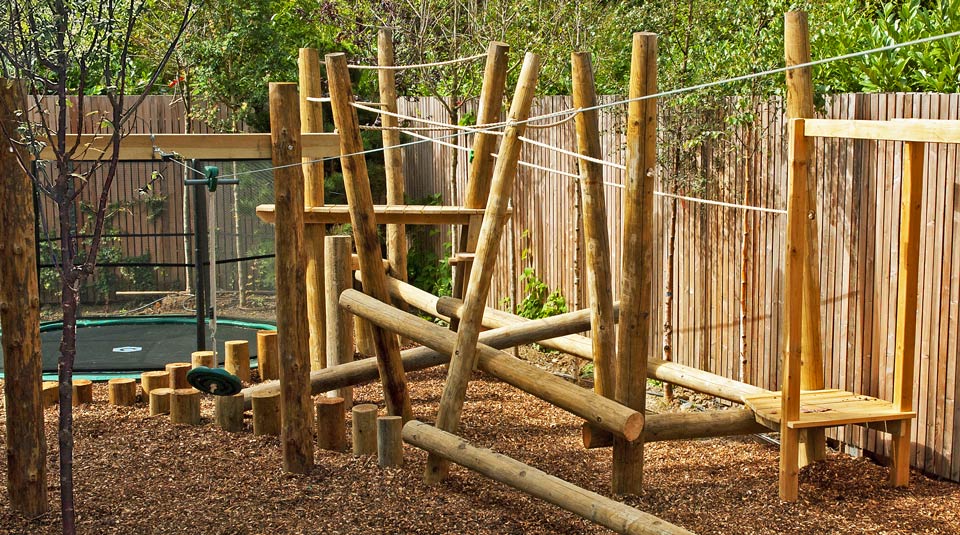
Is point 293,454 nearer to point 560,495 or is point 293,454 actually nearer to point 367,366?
point 367,366

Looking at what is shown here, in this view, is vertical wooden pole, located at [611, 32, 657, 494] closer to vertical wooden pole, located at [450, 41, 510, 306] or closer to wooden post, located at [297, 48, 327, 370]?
vertical wooden pole, located at [450, 41, 510, 306]

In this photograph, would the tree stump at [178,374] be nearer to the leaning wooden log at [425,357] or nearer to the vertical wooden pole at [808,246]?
the leaning wooden log at [425,357]

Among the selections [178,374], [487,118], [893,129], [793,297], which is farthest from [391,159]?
[893,129]

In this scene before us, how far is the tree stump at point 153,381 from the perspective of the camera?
8148 mm

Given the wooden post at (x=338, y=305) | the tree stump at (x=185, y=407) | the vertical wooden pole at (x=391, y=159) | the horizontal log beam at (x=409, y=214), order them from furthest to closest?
the vertical wooden pole at (x=391, y=159), the wooden post at (x=338, y=305), the tree stump at (x=185, y=407), the horizontal log beam at (x=409, y=214)

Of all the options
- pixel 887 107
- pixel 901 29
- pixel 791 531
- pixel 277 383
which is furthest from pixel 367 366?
pixel 901 29

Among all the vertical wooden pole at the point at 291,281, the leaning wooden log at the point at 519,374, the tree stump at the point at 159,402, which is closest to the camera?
the leaning wooden log at the point at 519,374

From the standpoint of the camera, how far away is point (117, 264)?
32.8 feet

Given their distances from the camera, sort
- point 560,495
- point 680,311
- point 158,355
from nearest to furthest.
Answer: point 560,495 → point 680,311 → point 158,355

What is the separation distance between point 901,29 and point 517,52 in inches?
156

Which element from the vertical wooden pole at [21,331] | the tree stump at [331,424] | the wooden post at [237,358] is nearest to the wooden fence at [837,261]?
the tree stump at [331,424]

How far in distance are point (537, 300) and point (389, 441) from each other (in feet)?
13.4

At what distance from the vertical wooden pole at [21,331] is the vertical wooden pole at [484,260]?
2.05 m

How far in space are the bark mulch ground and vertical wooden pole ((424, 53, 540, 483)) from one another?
0.42 metres
